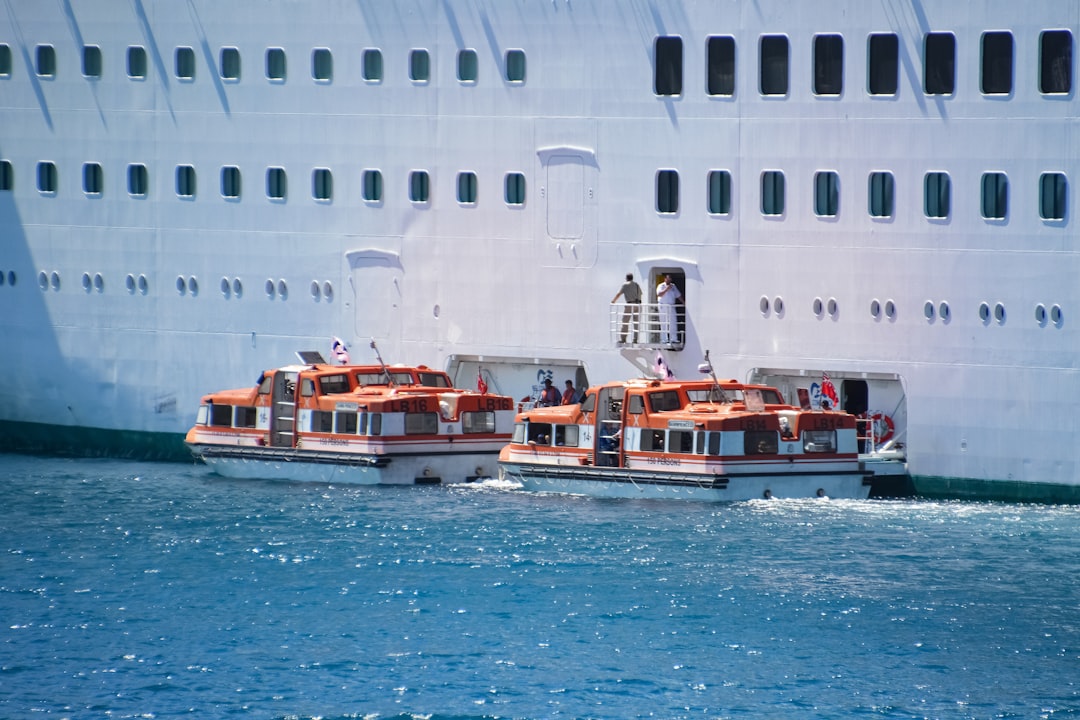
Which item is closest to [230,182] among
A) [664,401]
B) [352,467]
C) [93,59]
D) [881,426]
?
[93,59]

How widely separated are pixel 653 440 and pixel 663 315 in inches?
73.3

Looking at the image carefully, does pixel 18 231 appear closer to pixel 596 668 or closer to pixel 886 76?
pixel 886 76

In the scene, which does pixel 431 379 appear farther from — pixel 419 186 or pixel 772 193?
pixel 772 193

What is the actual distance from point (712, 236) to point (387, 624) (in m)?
8.81

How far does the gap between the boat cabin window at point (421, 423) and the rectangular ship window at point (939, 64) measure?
7.79 metres

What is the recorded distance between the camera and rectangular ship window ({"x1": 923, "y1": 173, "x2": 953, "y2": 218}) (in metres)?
24.9

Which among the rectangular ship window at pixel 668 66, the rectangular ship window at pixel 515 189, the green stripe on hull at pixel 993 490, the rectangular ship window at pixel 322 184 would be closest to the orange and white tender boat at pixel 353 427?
the rectangular ship window at pixel 322 184

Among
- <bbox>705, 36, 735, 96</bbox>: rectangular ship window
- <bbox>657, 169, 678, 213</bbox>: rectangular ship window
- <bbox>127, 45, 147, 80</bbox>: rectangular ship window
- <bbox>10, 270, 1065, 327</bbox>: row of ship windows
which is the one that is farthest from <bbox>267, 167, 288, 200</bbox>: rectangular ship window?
<bbox>705, 36, 735, 96</bbox>: rectangular ship window

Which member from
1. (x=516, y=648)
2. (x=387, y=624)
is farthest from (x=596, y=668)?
(x=387, y=624)

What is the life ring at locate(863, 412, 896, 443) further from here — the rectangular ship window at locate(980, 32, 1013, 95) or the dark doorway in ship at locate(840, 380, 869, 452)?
the rectangular ship window at locate(980, 32, 1013, 95)

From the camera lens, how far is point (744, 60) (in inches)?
1021

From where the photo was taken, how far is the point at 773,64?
2581 cm

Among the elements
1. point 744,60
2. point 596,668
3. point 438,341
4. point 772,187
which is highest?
point 744,60

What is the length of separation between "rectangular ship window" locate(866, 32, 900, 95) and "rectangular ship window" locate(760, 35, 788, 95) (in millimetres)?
1112
